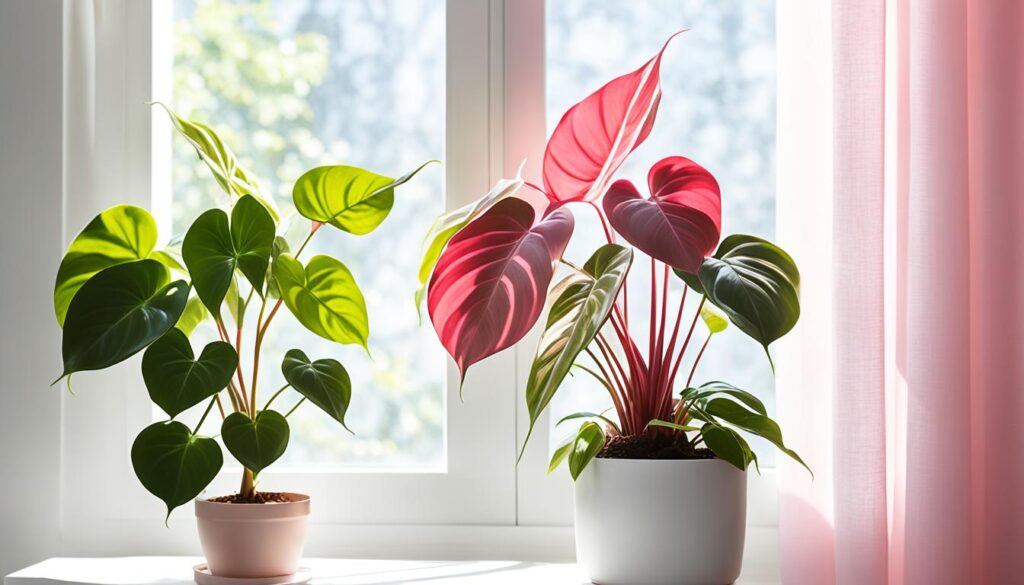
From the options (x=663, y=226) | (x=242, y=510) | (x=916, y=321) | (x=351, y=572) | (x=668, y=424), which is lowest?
(x=351, y=572)

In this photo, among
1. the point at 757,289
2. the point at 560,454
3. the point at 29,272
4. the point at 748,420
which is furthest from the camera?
the point at 29,272

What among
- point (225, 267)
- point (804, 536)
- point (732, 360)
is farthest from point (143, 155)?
point (804, 536)

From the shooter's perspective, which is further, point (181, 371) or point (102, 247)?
point (102, 247)

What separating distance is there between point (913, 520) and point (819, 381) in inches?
7.4

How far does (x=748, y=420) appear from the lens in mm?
1031

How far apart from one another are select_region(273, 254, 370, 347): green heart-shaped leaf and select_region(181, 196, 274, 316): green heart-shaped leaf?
0.07 m

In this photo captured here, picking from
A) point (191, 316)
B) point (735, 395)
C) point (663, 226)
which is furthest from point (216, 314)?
point (735, 395)

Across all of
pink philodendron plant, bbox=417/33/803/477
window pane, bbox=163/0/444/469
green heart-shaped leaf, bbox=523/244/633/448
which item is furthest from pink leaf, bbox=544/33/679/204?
window pane, bbox=163/0/444/469

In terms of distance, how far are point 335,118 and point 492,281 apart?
0.59m

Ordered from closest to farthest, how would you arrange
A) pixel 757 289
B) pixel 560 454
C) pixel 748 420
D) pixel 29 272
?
pixel 757 289 < pixel 748 420 < pixel 560 454 < pixel 29 272

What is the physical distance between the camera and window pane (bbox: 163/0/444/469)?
141 centimetres

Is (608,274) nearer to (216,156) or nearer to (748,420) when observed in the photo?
(748,420)

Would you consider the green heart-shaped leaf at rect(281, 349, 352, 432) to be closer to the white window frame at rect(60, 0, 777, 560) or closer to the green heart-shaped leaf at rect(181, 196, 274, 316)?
the green heart-shaped leaf at rect(181, 196, 274, 316)

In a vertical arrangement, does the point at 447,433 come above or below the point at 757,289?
below
